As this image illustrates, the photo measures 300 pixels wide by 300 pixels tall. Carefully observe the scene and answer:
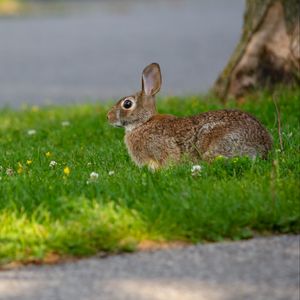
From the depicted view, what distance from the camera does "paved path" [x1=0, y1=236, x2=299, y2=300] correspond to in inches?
197

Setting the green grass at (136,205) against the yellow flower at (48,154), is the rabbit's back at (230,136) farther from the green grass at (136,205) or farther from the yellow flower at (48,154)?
the yellow flower at (48,154)

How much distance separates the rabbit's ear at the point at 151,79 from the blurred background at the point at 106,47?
5807mm

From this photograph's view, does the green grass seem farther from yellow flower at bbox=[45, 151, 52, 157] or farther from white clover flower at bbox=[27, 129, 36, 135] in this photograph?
white clover flower at bbox=[27, 129, 36, 135]

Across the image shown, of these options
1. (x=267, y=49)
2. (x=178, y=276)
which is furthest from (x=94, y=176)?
(x=267, y=49)

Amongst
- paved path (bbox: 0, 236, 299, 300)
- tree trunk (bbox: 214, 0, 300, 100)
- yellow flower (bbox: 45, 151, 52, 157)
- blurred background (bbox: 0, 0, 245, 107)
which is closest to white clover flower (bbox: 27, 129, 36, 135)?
yellow flower (bbox: 45, 151, 52, 157)

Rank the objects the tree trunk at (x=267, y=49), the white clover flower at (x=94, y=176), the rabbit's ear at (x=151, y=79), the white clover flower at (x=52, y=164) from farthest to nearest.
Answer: the tree trunk at (x=267, y=49) → the rabbit's ear at (x=151, y=79) → the white clover flower at (x=52, y=164) → the white clover flower at (x=94, y=176)

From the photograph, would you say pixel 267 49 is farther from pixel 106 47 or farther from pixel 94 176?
pixel 106 47

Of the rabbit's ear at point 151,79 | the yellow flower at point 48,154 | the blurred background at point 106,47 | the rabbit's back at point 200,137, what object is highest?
the rabbit's ear at point 151,79

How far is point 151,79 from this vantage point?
7.93 meters

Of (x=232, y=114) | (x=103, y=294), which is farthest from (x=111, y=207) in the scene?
(x=232, y=114)

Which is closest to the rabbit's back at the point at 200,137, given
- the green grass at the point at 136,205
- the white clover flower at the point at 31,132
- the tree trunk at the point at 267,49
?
the green grass at the point at 136,205

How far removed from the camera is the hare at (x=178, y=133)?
7.13m

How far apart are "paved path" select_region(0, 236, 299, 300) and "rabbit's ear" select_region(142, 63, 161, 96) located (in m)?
2.43

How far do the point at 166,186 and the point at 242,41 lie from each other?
4.70 metres
